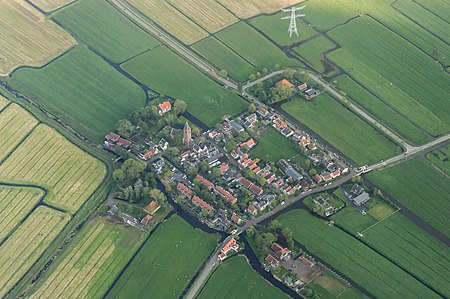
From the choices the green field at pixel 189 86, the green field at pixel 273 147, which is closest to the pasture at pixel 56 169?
the green field at pixel 189 86

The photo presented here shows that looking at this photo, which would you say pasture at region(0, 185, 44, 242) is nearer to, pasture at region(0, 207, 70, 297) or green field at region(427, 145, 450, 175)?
pasture at region(0, 207, 70, 297)

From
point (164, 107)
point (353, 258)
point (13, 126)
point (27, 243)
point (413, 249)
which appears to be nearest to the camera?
point (353, 258)

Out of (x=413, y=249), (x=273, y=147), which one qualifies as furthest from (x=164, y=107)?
(x=413, y=249)

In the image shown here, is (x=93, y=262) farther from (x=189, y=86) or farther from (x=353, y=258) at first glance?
(x=189, y=86)

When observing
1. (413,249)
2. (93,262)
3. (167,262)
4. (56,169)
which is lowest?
(93,262)

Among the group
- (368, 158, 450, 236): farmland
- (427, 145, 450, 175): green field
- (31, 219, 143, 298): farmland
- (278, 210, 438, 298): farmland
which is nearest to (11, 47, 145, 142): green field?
(31, 219, 143, 298): farmland

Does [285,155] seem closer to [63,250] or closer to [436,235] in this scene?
[436,235]
